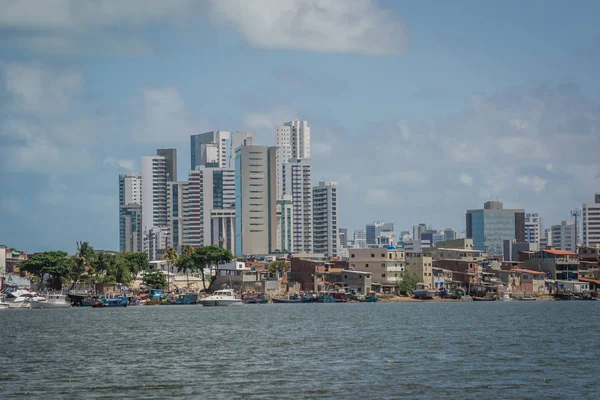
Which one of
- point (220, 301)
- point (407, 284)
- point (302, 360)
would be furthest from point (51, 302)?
point (302, 360)

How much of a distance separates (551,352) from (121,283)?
13019 cm

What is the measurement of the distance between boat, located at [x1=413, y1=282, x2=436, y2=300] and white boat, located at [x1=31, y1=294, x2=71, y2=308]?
218 ft

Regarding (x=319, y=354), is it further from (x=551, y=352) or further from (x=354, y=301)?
(x=354, y=301)

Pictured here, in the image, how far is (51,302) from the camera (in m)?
160

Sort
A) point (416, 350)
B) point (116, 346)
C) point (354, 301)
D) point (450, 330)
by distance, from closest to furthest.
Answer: point (416, 350)
point (116, 346)
point (450, 330)
point (354, 301)

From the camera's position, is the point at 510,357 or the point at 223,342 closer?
the point at 510,357

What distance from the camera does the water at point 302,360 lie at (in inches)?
1938

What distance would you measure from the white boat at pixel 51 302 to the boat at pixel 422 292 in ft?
218

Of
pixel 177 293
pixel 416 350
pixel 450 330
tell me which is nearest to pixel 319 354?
pixel 416 350

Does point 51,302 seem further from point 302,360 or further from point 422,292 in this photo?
point 302,360

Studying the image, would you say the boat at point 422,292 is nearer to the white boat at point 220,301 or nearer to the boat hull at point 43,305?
the white boat at point 220,301

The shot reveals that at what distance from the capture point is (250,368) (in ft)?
193

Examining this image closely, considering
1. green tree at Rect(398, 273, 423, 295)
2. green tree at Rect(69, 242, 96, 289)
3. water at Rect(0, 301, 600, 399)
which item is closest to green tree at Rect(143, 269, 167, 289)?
green tree at Rect(69, 242, 96, 289)

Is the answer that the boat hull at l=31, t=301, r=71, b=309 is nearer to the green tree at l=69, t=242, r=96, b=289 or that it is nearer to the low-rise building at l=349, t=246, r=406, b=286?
the green tree at l=69, t=242, r=96, b=289
